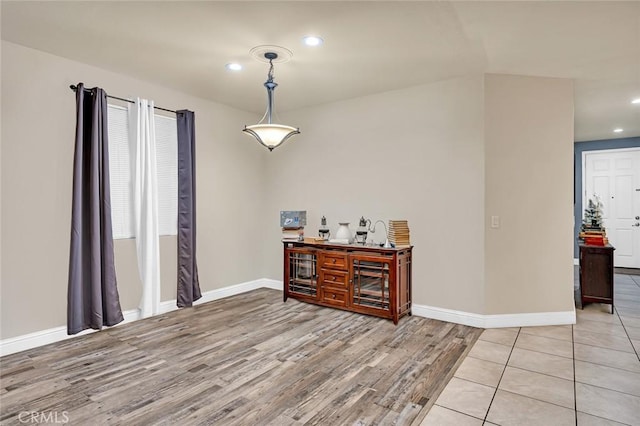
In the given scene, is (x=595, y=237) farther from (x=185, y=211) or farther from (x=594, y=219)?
(x=185, y=211)

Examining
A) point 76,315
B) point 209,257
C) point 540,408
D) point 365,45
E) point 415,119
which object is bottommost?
point 540,408

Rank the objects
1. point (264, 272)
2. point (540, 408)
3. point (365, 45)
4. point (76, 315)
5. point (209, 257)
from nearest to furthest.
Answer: point (540, 408) < point (365, 45) < point (76, 315) < point (209, 257) < point (264, 272)

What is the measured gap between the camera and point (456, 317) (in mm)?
4000

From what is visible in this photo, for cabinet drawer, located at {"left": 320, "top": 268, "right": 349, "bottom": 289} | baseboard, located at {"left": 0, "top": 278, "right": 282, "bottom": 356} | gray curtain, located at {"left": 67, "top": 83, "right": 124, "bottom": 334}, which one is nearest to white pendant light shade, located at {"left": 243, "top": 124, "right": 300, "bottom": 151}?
gray curtain, located at {"left": 67, "top": 83, "right": 124, "bottom": 334}

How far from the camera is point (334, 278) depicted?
14.4 feet

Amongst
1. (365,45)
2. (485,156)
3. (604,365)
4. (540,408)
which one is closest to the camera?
(540,408)

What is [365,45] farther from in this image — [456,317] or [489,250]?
[456,317]

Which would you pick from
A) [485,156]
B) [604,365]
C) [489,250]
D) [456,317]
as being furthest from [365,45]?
[604,365]

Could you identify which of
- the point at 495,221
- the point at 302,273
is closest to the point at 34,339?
the point at 302,273

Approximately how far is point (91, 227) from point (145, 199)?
0.68 meters

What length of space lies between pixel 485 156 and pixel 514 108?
0.62m

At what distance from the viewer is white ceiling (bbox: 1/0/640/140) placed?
257 centimetres

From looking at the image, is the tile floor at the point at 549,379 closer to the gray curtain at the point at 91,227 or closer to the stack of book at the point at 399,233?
the stack of book at the point at 399,233

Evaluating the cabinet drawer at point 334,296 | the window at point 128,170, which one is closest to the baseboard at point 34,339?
the window at point 128,170
